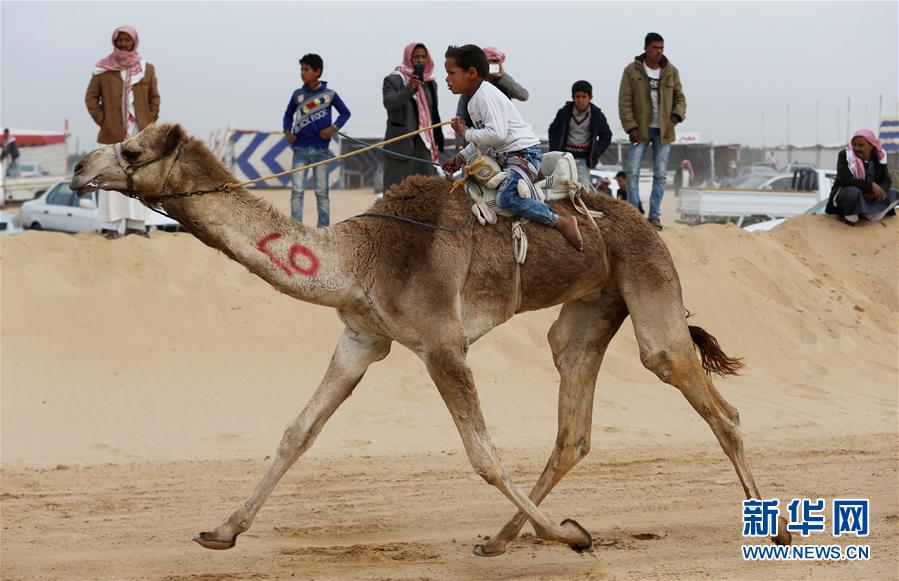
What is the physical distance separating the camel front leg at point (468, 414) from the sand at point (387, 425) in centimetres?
58

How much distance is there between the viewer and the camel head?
6090 millimetres

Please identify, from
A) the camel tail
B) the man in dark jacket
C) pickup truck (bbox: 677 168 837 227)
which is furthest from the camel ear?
pickup truck (bbox: 677 168 837 227)

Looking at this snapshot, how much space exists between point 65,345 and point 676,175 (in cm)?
3709

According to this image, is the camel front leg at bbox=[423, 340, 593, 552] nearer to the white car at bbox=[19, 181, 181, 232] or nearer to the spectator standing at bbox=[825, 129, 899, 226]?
the spectator standing at bbox=[825, 129, 899, 226]

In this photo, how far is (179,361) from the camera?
11.3 meters

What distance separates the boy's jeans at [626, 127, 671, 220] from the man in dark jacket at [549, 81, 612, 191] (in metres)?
0.83

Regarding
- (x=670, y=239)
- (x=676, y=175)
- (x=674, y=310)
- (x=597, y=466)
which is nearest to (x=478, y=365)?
(x=597, y=466)

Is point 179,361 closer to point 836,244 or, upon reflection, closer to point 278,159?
Answer: point 836,244

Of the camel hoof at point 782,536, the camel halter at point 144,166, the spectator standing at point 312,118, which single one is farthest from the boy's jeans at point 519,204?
the spectator standing at point 312,118

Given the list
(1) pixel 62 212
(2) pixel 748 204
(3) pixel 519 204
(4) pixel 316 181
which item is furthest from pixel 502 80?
(2) pixel 748 204

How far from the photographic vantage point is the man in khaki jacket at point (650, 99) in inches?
521

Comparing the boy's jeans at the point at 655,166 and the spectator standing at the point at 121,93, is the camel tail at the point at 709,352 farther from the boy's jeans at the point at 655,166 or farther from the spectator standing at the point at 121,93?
the spectator standing at the point at 121,93

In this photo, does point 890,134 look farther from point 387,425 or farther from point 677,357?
point 677,357

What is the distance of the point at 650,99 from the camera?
522 inches
